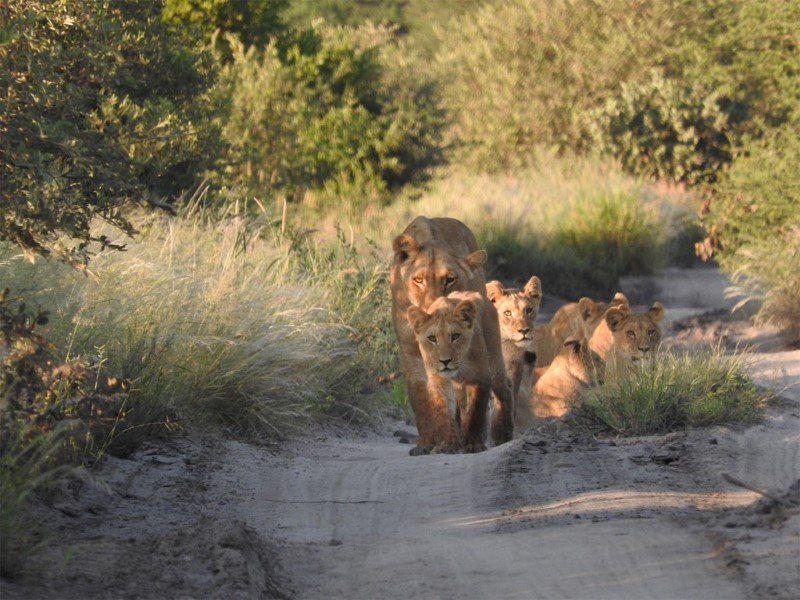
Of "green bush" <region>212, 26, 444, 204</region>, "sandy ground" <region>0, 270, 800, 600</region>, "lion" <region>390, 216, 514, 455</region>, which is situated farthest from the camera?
"green bush" <region>212, 26, 444, 204</region>

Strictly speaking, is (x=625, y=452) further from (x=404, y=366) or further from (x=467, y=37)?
(x=467, y=37)

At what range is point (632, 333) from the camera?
11.5 meters

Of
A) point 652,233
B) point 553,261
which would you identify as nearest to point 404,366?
point 553,261

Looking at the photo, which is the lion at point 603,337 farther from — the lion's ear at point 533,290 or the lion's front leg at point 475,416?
the lion's front leg at point 475,416

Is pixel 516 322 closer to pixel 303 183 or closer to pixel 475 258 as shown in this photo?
pixel 475 258

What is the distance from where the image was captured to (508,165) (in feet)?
105

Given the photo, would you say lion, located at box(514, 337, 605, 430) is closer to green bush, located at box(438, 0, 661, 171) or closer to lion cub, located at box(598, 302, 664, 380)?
lion cub, located at box(598, 302, 664, 380)

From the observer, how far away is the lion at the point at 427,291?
9.40 m

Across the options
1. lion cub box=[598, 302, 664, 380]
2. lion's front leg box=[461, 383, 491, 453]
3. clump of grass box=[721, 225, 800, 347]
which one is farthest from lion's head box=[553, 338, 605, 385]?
clump of grass box=[721, 225, 800, 347]

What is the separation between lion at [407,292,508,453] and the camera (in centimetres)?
911

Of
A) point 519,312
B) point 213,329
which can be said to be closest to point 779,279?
point 519,312

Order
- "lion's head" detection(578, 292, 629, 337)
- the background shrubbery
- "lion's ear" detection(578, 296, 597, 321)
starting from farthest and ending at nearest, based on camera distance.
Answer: "lion's ear" detection(578, 296, 597, 321), "lion's head" detection(578, 292, 629, 337), the background shrubbery

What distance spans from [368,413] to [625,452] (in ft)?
12.8

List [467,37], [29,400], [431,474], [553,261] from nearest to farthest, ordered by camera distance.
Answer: [29,400]
[431,474]
[553,261]
[467,37]
